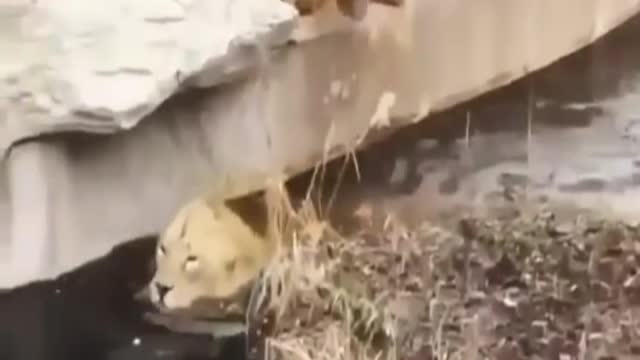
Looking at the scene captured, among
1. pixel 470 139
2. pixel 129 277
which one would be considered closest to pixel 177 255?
pixel 129 277

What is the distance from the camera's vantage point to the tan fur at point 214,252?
3.02 feet

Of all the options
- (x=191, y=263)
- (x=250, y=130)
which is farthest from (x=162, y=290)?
(x=250, y=130)

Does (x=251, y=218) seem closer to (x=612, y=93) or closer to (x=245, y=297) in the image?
(x=245, y=297)

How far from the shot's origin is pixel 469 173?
2.97ft

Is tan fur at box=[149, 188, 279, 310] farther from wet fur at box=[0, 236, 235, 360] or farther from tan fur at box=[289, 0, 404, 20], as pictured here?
tan fur at box=[289, 0, 404, 20]

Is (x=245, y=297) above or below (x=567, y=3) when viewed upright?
below

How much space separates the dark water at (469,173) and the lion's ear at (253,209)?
6cm

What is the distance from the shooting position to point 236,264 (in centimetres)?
92

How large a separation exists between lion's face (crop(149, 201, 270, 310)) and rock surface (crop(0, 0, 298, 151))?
3.7 inches

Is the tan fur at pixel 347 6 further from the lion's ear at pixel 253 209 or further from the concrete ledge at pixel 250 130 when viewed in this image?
the lion's ear at pixel 253 209

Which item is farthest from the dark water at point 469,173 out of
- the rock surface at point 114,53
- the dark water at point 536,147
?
the rock surface at point 114,53

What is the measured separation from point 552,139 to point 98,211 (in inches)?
13.9

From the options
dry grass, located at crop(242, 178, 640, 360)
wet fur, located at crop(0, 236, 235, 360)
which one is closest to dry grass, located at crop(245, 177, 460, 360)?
dry grass, located at crop(242, 178, 640, 360)

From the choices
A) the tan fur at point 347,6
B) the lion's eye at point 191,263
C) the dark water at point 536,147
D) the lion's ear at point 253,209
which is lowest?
the lion's eye at point 191,263
